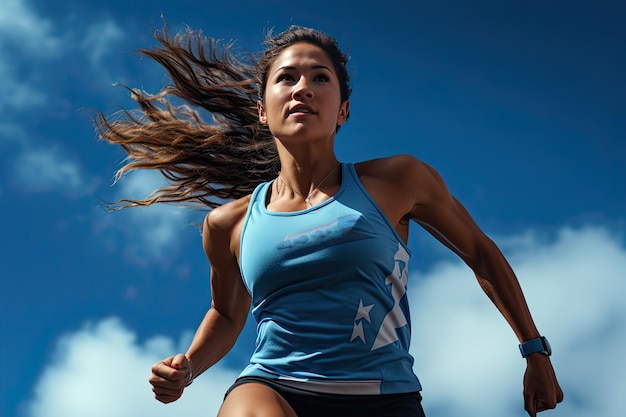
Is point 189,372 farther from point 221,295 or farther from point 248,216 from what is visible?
point 248,216

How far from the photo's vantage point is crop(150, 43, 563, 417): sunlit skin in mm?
3670

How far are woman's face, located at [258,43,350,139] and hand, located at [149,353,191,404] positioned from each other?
111 centimetres

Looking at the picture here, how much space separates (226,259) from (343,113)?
0.93 m

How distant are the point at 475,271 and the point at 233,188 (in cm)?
158

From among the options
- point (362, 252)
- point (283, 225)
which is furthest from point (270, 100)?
point (362, 252)

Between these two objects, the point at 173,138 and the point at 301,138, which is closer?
the point at 301,138

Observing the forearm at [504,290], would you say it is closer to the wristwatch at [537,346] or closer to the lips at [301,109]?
the wristwatch at [537,346]

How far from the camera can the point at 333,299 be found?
3.38 meters

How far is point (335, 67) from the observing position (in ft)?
13.2

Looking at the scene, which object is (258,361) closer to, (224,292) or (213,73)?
(224,292)

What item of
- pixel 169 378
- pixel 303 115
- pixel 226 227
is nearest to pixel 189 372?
pixel 169 378

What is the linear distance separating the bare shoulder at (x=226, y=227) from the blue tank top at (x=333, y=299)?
347 millimetres

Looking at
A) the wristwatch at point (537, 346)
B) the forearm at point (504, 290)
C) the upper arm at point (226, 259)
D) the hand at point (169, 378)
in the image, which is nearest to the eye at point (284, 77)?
the upper arm at point (226, 259)

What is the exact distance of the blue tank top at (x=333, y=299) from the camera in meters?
3.33
